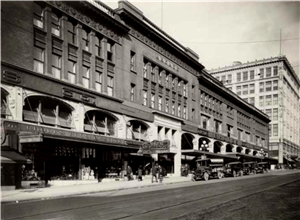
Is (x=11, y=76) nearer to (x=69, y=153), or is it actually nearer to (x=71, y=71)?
(x=71, y=71)

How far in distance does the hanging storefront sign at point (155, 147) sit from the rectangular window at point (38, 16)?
14.2m

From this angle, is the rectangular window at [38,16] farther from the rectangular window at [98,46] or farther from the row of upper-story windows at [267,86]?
the row of upper-story windows at [267,86]

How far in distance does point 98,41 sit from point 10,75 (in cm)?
1037

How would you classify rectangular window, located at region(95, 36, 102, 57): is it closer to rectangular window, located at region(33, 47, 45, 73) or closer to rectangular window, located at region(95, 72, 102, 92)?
rectangular window, located at region(95, 72, 102, 92)

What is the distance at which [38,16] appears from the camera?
2195cm

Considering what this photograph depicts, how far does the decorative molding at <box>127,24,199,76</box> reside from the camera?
32688 mm

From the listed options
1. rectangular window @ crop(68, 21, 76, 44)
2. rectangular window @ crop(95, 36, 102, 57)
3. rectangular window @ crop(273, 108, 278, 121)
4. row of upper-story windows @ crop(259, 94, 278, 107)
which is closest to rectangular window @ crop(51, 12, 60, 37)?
rectangular window @ crop(68, 21, 76, 44)

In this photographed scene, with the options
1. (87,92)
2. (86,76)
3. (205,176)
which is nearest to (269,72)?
(205,176)

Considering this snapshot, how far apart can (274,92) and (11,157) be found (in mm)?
81098

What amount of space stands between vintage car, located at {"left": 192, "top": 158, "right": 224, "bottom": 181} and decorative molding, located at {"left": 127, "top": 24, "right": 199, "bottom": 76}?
13.3 metres

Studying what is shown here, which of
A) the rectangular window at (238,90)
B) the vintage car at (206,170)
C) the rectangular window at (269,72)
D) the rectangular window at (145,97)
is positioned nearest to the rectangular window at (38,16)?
the rectangular window at (145,97)

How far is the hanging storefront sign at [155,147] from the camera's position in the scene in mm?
29594

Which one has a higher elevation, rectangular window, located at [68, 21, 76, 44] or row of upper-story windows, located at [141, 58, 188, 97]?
rectangular window, located at [68, 21, 76, 44]

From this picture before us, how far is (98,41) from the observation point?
1106 inches
